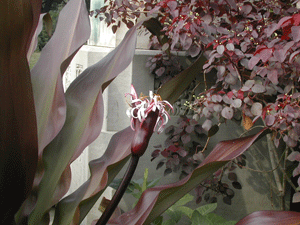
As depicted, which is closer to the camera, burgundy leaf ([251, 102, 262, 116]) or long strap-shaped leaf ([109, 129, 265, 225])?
long strap-shaped leaf ([109, 129, 265, 225])

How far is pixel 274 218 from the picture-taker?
0.68 metres

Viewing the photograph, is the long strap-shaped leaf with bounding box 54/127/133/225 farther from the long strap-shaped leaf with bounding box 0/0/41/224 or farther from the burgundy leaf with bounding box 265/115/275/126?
the burgundy leaf with bounding box 265/115/275/126

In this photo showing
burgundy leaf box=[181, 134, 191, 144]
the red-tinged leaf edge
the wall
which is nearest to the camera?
the red-tinged leaf edge

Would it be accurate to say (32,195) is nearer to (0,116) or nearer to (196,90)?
(0,116)

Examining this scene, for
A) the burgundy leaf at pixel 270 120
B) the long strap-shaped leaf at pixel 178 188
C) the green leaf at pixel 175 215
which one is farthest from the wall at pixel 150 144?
the long strap-shaped leaf at pixel 178 188

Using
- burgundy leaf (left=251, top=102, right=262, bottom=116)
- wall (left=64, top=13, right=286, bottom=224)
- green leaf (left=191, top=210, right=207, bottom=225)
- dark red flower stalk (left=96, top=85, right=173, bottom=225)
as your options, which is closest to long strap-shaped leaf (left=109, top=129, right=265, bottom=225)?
dark red flower stalk (left=96, top=85, right=173, bottom=225)

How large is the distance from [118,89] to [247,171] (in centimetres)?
84

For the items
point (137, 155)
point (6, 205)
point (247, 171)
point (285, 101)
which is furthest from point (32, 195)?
point (247, 171)

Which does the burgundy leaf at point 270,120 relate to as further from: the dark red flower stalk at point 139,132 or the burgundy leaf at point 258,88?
the dark red flower stalk at point 139,132

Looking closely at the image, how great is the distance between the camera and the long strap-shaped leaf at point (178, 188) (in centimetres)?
71

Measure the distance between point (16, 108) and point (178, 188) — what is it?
1.15ft

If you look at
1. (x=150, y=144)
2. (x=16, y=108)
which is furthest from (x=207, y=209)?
(x=16, y=108)

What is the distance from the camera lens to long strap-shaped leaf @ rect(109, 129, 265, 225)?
71 centimetres

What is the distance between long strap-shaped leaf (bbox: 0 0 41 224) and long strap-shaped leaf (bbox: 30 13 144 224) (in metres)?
0.16
